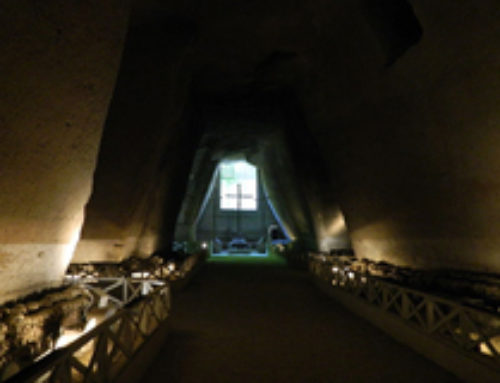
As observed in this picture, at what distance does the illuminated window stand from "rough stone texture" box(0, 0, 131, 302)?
30910 mm

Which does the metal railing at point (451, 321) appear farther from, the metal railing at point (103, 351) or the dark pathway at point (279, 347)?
the metal railing at point (103, 351)

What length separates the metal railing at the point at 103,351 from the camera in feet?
8.68

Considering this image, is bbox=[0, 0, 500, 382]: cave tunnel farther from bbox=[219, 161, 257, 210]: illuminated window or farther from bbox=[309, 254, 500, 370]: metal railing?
bbox=[219, 161, 257, 210]: illuminated window

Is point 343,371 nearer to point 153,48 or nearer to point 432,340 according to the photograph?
point 432,340

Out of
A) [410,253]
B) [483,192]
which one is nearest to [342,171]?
[410,253]

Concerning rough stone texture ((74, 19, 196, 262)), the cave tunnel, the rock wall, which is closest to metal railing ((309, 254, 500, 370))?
the cave tunnel

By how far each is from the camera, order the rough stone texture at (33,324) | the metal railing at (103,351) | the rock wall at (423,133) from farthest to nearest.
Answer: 1. the rock wall at (423,133)
2. the rough stone texture at (33,324)
3. the metal railing at (103,351)

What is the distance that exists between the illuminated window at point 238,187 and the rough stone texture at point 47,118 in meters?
30.9

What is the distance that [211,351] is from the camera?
520 cm

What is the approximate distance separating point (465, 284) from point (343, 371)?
13.1 ft

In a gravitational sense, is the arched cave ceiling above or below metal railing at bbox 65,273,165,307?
above

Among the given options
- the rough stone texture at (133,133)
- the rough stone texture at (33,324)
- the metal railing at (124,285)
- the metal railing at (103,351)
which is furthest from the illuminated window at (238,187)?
the rough stone texture at (33,324)

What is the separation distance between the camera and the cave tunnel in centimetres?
413

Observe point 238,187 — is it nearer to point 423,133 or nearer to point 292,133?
A: point 292,133
